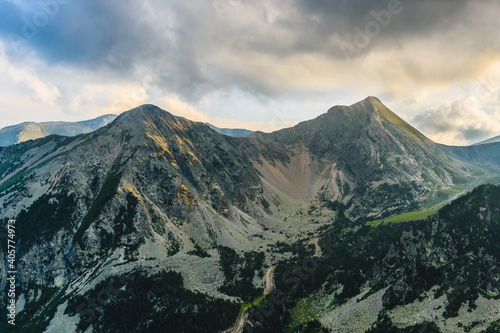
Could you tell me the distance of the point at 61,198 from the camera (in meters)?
182

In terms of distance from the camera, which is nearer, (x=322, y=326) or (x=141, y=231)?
(x=322, y=326)

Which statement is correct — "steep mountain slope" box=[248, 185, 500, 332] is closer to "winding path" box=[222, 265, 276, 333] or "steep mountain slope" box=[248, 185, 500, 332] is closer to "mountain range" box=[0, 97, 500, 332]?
"mountain range" box=[0, 97, 500, 332]

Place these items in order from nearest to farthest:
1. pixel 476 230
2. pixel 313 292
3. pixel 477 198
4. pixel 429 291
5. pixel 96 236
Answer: pixel 429 291 → pixel 476 230 → pixel 477 198 → pixel 313 292 → pixel 96 236

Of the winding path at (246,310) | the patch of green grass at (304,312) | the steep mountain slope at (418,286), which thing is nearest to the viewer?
the steep mountain slope at (418,286)

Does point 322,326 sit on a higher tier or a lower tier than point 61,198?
lower

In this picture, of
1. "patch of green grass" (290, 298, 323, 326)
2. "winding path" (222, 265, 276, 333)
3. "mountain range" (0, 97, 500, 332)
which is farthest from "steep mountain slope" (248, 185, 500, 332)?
"winding path" (222, 265, 276, 333)

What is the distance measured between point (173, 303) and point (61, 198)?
125 metres

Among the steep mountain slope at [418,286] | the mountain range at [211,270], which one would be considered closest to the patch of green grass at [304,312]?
the steep mountain slope at [418,286]

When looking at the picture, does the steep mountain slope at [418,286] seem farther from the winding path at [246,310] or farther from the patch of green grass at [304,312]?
the winding path at [246,310]

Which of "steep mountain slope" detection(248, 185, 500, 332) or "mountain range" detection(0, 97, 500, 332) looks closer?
"steep mountain slope" detection(248, 185, 500, 332)

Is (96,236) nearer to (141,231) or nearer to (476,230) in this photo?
(141,231)

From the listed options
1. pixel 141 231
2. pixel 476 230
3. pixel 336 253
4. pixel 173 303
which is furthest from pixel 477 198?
pixel 141 231

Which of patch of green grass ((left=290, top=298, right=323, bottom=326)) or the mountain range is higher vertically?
the mountain range

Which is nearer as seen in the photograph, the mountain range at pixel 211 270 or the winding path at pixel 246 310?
the mountain range at pixel 211 270
